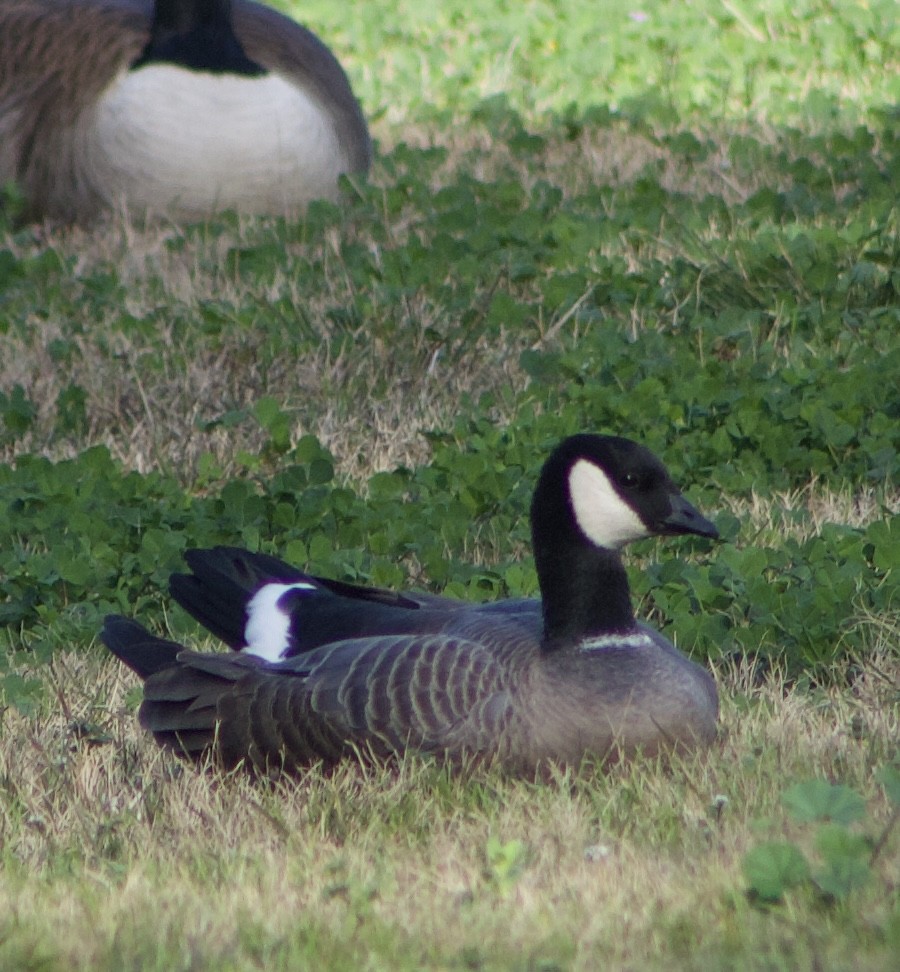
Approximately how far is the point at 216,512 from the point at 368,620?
1.22 m

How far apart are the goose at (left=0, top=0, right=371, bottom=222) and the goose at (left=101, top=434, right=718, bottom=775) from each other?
4227 mm

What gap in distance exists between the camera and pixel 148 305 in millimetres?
6629

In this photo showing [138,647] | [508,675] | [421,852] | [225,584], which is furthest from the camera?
[225,584]

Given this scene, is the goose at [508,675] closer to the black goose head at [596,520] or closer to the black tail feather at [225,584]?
the black goose head at [596,520]

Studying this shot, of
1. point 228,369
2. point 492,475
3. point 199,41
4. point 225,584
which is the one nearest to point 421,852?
point 225,584

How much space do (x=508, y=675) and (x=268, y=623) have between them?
0.74 metres

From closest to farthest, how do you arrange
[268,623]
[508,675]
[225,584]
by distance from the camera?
[508,675] → [268,623] → [225,584]

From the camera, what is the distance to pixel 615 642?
3.54 m

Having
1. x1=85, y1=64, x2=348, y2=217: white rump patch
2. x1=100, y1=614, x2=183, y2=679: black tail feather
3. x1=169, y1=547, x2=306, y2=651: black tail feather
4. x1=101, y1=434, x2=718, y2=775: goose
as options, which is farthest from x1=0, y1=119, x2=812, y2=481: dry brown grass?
x1=101, y1=434, x2=718, y2=775: goose

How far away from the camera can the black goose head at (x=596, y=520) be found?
3.52 meters

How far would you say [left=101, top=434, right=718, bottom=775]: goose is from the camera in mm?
3389

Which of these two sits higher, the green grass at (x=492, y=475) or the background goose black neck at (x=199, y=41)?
the background goose black neck at (x=199, y=41)

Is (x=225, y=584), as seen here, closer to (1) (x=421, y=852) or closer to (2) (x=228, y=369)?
(1) (x=421, y=852)

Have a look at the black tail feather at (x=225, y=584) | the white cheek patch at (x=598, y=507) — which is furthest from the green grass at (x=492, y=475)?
the white cheek patch at (x=598, y=507)
